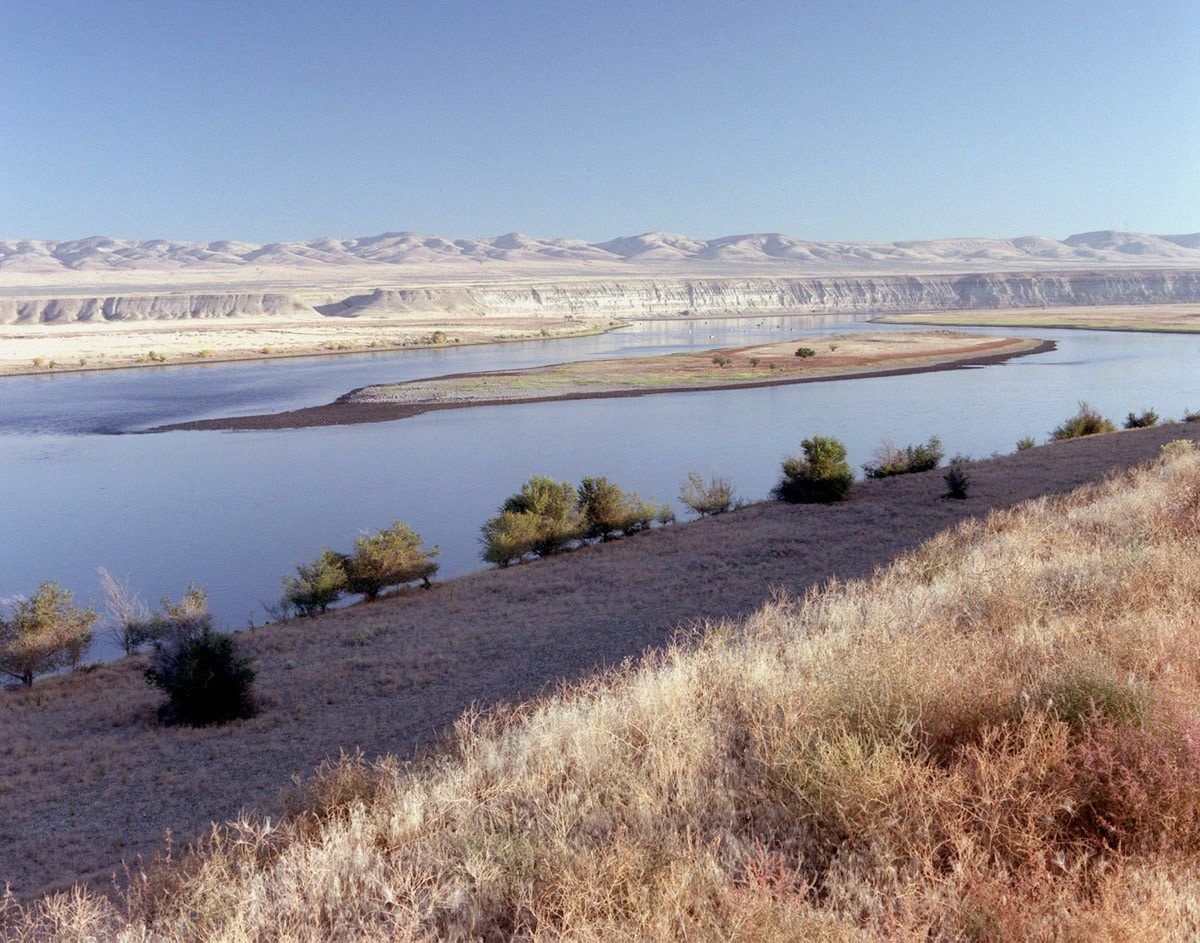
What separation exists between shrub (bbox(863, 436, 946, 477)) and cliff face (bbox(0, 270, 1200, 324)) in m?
85.8

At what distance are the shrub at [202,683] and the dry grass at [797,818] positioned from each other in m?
5.06

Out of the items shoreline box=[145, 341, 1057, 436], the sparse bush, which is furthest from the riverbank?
the sparse bush

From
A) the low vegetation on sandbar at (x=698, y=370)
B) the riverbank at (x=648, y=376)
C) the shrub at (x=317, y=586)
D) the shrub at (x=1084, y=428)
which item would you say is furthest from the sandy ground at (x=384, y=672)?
the low vegetation on sandbar at (x=698, y=370)

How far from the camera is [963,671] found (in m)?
3.75

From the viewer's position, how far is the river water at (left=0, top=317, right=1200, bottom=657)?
1677cm

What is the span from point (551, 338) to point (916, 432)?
158 ft

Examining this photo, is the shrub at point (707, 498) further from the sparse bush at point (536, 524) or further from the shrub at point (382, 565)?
the shrub at point (382, 565)

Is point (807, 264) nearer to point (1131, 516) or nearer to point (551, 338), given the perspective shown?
point (551, 338)

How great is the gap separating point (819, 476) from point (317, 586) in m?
9.49

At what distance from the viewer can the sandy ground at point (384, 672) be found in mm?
6512

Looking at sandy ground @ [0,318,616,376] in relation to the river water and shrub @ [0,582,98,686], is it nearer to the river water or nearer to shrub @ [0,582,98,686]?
the river water

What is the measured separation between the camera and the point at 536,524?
50.9ft

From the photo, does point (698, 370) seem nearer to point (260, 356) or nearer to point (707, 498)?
point (707, 498)

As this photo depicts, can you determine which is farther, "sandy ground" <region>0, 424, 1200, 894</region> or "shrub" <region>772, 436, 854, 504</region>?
"shrub" <region>772, 436, 854, 504</region>
